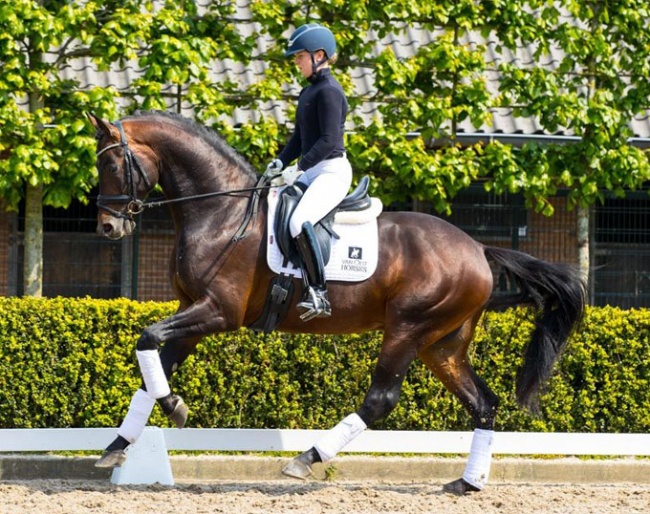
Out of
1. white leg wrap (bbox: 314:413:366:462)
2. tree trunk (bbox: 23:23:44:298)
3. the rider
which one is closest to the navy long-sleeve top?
the rider

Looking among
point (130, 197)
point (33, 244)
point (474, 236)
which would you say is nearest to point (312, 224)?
point (130, 197)

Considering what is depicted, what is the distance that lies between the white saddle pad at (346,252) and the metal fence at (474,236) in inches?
208

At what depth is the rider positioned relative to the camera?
7.18 metres

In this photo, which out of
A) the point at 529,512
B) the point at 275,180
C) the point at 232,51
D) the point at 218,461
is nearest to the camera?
the point at 529,512

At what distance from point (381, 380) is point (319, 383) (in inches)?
64.2

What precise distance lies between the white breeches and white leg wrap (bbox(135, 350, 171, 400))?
118 centimetres

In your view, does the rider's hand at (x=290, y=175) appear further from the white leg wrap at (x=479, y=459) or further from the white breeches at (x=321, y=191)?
the white leg wrap at (x=479, y=459)

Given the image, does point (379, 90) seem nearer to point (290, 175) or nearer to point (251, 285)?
point (290, 175)

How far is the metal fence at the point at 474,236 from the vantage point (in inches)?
516

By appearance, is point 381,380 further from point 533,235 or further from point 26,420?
point 533,235

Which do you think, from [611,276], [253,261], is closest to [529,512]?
[253,261]

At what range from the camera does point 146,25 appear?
11211 mm

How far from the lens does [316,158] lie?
732 cm

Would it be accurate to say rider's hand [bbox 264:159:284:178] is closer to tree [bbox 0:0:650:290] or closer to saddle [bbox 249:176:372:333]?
saddle [bbox 249:176:372:333]
